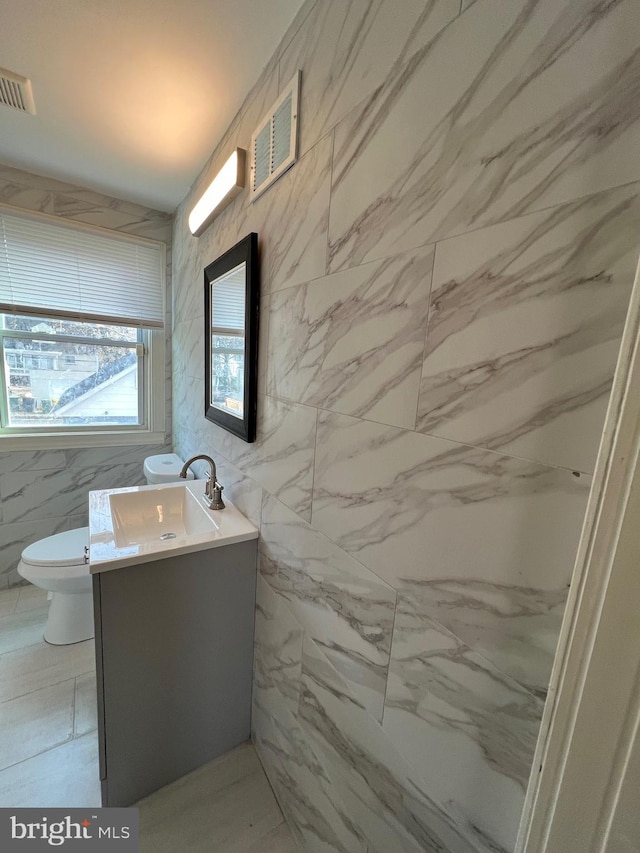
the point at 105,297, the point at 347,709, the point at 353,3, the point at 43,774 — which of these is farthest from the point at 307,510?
the point at 105,297

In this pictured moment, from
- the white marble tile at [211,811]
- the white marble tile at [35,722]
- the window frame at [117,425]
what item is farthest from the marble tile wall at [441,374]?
the window frame at [117,425]

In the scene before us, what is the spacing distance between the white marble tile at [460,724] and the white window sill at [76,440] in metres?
2.29

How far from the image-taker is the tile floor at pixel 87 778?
110 centimetres

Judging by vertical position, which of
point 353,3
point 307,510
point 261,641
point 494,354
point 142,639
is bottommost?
point 261,641

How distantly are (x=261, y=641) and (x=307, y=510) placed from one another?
0.68m

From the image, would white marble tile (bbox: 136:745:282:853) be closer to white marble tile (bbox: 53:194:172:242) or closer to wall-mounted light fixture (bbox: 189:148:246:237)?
wall-mounted light fixture (bbox: 189:148:246:237)

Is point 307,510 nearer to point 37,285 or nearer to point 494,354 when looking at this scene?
point 494,354

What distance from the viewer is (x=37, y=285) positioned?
78.5 inches

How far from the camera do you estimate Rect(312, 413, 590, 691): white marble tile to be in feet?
1.50

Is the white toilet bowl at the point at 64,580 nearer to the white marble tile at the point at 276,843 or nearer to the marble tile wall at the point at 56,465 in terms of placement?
the marble tile wall at the point at 56,465

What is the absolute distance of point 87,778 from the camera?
3.98 feet

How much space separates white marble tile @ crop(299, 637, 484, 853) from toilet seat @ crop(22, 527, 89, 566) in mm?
1281

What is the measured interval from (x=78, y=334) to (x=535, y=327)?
253 cm

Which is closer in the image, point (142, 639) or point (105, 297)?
point (142, 639)
